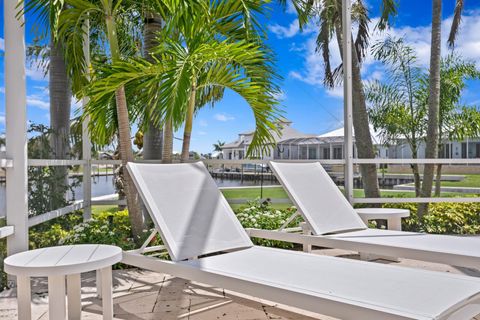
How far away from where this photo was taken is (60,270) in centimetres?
213

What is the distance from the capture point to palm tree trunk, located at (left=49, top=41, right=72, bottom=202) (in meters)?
4.59

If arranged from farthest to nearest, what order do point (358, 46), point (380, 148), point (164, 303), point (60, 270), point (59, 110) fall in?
point (380, 148) → point (358, 46) → point (59, 110) → point (164, 303) → point (60, 270)

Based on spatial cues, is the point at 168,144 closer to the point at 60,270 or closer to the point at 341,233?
the point at 341,233

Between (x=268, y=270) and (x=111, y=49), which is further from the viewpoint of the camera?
(x=111, y=49)

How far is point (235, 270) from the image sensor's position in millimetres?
2543

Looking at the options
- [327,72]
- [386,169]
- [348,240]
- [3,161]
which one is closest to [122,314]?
[3,161]

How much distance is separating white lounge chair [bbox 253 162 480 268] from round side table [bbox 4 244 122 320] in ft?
4.75

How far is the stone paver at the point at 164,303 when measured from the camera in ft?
9.51

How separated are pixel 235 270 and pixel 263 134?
2537 mm

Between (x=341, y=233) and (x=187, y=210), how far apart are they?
1.38m

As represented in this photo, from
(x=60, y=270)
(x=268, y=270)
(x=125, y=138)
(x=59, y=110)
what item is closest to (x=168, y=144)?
(x=125, y=138)

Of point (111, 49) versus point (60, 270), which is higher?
point (111, 49)

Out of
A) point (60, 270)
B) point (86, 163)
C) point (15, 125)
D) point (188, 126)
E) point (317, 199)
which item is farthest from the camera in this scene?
point (86, 163)

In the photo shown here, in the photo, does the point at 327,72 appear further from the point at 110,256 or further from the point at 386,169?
the point at 110,256
